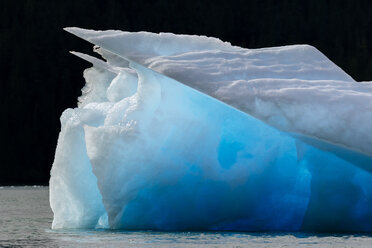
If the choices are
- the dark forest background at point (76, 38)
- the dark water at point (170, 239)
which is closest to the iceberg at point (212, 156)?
the dark water at point (170, 239)

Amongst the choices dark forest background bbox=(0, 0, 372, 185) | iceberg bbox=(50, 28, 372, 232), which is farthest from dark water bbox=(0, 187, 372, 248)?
dark forest background bbox=(0, 0, 372, 185)

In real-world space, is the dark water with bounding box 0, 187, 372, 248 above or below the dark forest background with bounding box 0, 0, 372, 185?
below

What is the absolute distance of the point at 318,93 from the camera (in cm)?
1664

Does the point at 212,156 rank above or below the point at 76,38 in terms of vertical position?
below

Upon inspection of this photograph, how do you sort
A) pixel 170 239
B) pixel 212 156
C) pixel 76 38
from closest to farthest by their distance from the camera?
→ pixel 170 239 < pixel 212 156 < pixel 76 38

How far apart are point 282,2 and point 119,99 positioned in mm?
91368

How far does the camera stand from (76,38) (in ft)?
313

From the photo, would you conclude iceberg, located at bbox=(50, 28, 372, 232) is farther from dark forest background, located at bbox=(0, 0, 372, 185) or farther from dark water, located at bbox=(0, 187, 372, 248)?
dark forest background, located at bbox=(0, 0, 372, 185)

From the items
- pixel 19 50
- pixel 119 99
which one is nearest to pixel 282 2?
pixel 19 50

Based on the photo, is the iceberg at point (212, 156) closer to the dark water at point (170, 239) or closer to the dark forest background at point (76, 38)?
the dark water at point (170, 239)

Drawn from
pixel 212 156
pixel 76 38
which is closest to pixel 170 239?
pixel 212 156

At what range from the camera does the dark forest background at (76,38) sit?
81.3m

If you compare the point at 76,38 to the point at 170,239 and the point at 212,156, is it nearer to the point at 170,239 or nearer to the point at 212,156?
the point at 212,156

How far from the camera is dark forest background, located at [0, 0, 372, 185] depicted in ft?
267
